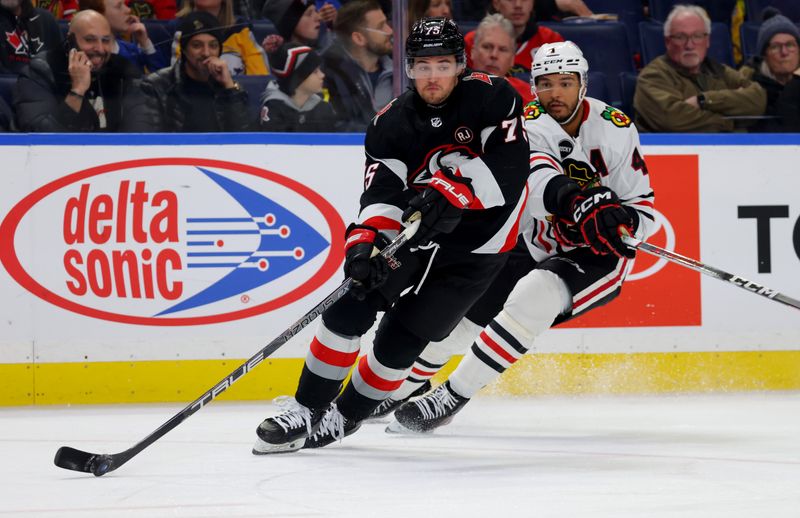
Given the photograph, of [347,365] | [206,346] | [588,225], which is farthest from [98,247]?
[588,225]

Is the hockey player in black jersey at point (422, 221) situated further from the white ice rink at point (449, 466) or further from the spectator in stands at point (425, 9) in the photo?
the spectator in stands at point (425, 9)

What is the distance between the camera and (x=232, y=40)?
174 inches

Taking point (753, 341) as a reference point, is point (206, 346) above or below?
above

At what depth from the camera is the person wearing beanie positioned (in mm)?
4375

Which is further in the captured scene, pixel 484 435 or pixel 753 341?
pixel 753 341

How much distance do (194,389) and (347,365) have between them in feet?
4.44

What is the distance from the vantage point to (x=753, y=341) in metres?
4.51

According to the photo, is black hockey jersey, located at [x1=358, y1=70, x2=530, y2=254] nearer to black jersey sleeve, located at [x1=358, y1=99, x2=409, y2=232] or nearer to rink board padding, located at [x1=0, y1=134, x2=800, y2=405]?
black jersey sleeve, located at [x1=358, y1=99, x2=409, y2=232]

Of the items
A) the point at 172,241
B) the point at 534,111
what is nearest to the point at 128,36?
the point at 172,241

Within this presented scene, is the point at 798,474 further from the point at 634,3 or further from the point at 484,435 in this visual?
the point at 634,3

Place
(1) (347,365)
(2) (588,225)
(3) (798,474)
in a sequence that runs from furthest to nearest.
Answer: (2) (588,225) → (1) (347,365) → (3) (798,474)

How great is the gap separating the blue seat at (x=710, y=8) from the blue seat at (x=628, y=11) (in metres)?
0.07

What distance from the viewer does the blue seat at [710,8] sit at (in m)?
4.80

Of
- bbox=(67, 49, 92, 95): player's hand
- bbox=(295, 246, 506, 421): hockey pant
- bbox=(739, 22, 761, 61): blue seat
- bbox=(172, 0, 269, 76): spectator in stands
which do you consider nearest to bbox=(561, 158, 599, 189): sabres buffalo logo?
bbox=(295, 246, 506, 421): hockey pant
